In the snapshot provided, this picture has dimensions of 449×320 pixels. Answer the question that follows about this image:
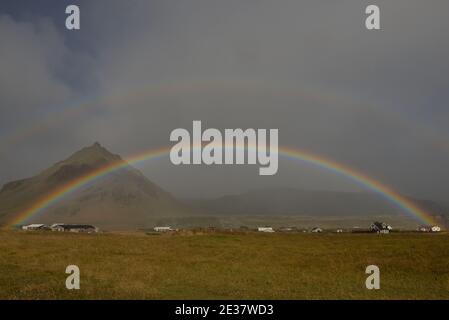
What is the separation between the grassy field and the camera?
23.0 m

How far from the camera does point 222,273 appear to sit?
3059 centimetres

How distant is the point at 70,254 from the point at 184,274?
Result: 1462 centimetres

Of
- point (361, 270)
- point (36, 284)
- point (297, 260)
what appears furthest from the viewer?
point (297, 260)

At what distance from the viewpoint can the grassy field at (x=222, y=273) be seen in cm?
2305

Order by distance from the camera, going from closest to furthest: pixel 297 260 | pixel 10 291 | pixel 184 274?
pixel 10 291 → pixel 184 274 → pixel 297 260

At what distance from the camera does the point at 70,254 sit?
131ft

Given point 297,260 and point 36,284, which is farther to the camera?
point 297,260
